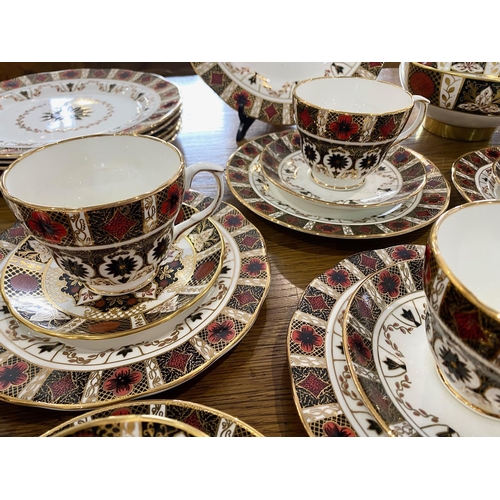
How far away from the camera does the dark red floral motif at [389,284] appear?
47 cm

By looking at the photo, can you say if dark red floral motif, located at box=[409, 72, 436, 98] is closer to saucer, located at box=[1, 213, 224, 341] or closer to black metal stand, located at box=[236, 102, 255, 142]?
black metal stand, located at box=[236, 102, 255, 142]

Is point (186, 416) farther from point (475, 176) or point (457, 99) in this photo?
point (457, 99)

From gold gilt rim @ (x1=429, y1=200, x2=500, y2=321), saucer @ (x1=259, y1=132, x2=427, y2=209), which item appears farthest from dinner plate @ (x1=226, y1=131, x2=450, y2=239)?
gold gilt rim @ (x1=429, y1=200, x2=500, y2=321)

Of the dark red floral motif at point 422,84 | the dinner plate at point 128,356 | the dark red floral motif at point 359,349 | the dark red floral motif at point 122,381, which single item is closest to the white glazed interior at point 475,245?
the dark red floral motif at point 359,349

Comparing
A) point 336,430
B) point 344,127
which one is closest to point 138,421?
point 336,430

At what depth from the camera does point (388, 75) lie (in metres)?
1.32

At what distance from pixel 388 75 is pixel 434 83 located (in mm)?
533

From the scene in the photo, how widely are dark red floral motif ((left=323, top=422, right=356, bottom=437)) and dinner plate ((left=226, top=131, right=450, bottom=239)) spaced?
0.31 metres

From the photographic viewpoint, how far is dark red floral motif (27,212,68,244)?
1.34 ft

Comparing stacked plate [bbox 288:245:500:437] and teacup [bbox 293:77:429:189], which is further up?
teacup [bbox 293:77:429:189]

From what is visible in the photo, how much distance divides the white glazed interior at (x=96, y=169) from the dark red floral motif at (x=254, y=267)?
169mm

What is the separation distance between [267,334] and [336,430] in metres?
0.17

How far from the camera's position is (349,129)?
621 millimetres

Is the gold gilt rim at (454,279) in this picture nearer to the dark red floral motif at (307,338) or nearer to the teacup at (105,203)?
the dark red floral motif at (307,338)
